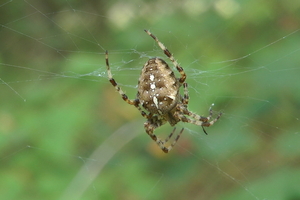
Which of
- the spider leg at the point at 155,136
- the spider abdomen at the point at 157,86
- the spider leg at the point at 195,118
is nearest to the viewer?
the spider abdomen at the point at 157,86

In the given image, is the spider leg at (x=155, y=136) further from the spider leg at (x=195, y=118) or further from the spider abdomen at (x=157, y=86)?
the spider abdomen at (x=157, y=86)

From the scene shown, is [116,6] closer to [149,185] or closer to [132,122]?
[132,122]

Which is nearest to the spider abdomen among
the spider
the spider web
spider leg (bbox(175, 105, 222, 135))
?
the spider

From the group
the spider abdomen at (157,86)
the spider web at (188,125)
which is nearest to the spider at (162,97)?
the spider abdomen at (157,86)

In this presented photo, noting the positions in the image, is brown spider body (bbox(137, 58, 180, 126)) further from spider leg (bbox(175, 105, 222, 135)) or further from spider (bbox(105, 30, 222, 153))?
spider leg (bbox(175, 105, 222, 135))

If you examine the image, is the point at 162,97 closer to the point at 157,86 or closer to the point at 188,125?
the point at 157,86

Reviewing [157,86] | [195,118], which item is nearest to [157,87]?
[157,86]

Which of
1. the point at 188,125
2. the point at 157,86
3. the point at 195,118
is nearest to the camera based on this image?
the point at 157,86

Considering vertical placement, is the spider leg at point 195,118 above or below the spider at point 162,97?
below

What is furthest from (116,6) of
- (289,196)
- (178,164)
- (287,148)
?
(289,196)
